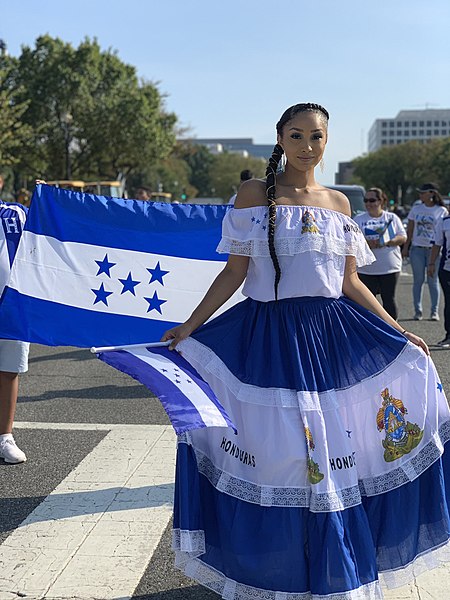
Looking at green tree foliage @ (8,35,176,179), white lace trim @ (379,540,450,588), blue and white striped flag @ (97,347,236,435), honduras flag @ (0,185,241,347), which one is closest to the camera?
blue and white striped flag @ (97,347,236,435)

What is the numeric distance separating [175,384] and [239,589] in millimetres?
827

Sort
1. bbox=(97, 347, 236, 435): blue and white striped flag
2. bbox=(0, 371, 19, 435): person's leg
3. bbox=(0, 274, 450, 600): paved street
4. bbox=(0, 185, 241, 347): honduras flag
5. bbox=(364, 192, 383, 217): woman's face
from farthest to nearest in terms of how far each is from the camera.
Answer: bbox=(364, 192, 383, 217): woman's face, bbox=(0, 185, 241, 347): honduras flag, bbox=(0, 371, 19, 435): person's leg, bbox=(0, 274, 450, 600): paved street, bbox=(97, 347, 236, 435): blue and white striped flag

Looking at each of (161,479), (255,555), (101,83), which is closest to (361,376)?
(255,555)

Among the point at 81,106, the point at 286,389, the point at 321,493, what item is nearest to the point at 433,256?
the point at 286,389

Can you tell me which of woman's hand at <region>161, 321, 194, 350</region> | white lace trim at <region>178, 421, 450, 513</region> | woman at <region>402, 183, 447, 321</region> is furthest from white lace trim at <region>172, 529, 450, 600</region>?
woman at <region>402, 183, 447, 321</region>

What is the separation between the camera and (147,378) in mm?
3385

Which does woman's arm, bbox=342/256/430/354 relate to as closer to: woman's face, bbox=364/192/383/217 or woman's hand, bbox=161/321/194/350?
woman's hand, bbox=161/321/194/350

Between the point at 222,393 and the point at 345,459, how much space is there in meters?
0.54

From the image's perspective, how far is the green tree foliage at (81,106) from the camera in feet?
166

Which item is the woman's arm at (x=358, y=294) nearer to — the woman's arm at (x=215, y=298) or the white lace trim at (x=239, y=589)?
the woman's arm at (x=215, y=298)

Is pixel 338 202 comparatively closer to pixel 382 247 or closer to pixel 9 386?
pixel 9 386

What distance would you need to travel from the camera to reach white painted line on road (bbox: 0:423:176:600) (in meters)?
3.94

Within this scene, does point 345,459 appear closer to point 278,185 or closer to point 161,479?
point 278,185

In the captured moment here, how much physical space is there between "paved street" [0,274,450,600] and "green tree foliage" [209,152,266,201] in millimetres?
116311
